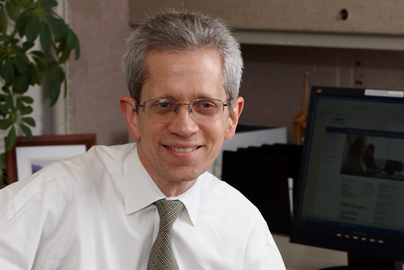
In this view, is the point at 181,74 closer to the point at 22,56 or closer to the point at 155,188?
the point at 155,188

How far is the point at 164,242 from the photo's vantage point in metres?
0.81

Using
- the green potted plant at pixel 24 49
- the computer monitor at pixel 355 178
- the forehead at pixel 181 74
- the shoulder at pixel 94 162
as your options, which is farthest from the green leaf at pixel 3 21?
the computer monitor at pixel 355 178

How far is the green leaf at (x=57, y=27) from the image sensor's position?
126cm

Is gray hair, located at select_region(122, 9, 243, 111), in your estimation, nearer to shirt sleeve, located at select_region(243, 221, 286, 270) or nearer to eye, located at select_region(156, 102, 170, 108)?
eye, located at select_region(156, 102, 170, 108)

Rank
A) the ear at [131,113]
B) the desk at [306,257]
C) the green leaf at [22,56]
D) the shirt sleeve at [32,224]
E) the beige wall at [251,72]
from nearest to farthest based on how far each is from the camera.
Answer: the shirt sleeve at [32,224], the ear at [131,113], the desk at [306,257], the green leaf at [22,56], the beige wall at [251,72]

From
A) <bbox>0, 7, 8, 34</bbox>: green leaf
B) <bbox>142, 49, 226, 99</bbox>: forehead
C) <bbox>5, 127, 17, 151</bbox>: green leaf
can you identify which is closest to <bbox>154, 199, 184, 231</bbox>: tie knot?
<bbox>142, 49, 226, 99</bbox>: forehead

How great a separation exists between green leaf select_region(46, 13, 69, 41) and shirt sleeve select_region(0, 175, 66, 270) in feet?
1.97

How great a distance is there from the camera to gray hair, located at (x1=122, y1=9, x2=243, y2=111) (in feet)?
2.52

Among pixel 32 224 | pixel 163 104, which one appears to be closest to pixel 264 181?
pixel 163 104

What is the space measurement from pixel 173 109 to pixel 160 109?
0.08ft

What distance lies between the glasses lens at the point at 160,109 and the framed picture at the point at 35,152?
0.68m

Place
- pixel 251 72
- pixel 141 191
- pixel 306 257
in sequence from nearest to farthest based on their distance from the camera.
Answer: pixel 141 191, pixel 306 257, pixel 251 72

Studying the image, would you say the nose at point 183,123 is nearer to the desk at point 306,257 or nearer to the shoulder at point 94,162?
the shoulder at point 94,162

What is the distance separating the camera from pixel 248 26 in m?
1.41
